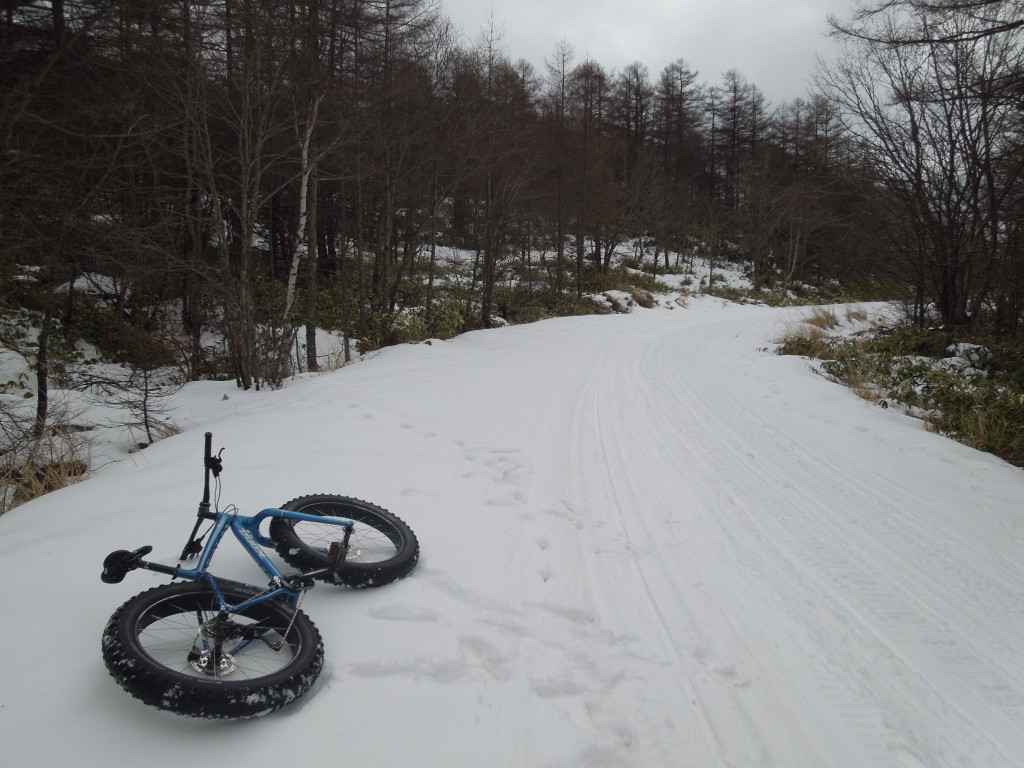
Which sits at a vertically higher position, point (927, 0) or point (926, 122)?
point (926, 122)

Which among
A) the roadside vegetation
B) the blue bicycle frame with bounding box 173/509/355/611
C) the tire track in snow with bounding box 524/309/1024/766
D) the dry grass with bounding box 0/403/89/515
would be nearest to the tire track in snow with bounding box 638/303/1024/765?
→ the tire track in snow with bounding box 524/309/1024/766

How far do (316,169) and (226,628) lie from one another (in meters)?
9.25

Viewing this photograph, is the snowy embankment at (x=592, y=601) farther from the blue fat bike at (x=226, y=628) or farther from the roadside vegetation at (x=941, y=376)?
the roadside vegetation at (x=941, y=376)

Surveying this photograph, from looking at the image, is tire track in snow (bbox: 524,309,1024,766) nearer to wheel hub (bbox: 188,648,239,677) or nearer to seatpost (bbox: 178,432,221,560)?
wheel hub (bbox: 188,648,239,677)

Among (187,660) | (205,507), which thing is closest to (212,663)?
(187,660)

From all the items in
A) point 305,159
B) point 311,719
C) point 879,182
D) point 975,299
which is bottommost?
point 311,719

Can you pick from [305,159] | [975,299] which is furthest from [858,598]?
[975,299]

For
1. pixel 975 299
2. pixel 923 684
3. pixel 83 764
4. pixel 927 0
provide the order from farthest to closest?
1. pixel 975 299
2. pixel 927 0
3. pixel 923 684
4. pixel 83 764

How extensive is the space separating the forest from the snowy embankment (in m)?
3.62

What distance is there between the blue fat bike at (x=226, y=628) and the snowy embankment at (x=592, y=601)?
0.16 m

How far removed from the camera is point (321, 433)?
16.9ft

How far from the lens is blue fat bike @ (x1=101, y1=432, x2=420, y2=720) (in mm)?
1893

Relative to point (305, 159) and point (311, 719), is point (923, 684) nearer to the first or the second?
point (311, 719)

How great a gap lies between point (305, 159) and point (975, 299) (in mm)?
12511
